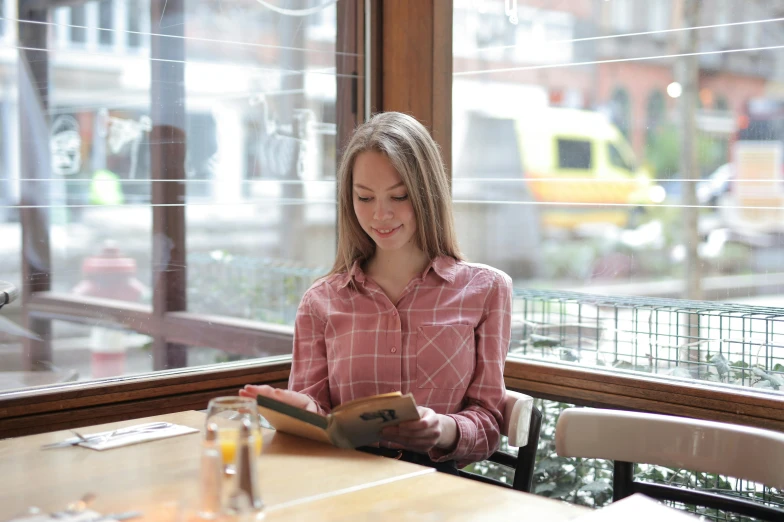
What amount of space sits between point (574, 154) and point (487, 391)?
1.03 m

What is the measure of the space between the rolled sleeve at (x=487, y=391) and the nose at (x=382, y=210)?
11.9 inches

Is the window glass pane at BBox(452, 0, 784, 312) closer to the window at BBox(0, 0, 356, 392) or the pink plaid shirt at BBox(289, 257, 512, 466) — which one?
the window at BBox(0, 0, 356, 392)

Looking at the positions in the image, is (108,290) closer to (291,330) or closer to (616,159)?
(291,330)

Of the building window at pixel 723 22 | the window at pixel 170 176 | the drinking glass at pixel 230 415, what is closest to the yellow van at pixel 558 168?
the building window at pixel 723 22

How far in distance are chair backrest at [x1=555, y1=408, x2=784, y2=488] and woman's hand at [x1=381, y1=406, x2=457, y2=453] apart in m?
0.23

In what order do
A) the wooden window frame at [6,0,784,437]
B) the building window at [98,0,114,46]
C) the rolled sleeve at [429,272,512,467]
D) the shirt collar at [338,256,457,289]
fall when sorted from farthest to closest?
the building window at [98,0,114,46] → the wooden window frame at [6,0,784,437] → the shirt collar at [338,256,457,289] → the rolled sleeve at [429,272,512,467]

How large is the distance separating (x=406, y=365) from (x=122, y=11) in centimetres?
138

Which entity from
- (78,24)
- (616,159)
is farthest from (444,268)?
(78,24)

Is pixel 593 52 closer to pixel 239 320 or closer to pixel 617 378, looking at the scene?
pixel 617 378

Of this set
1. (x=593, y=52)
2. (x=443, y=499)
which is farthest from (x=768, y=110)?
(x=443, y=499)

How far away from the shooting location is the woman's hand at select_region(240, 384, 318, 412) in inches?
68.7

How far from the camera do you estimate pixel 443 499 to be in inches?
53.2

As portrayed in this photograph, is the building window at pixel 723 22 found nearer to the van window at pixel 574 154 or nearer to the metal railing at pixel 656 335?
the van window at pixel 574 154

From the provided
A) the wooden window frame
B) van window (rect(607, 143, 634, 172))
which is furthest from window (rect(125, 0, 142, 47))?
van window (rect(607, 143, 634, 172))
